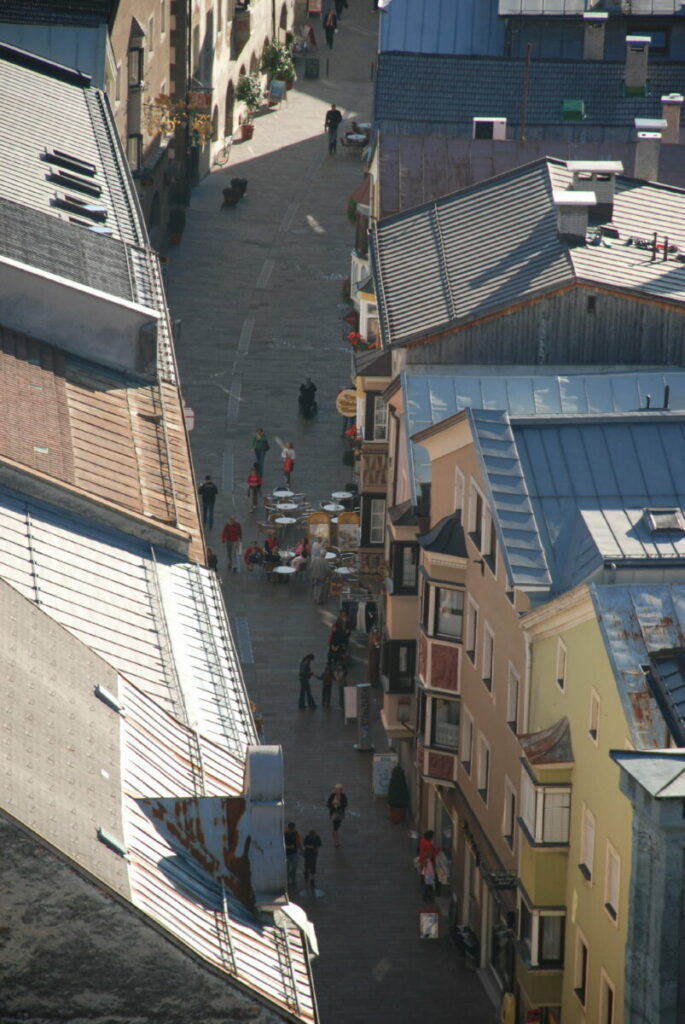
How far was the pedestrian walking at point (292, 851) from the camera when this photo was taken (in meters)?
56.9

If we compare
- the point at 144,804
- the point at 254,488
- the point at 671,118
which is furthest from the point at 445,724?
the point at 671,118

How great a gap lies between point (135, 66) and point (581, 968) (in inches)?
2425

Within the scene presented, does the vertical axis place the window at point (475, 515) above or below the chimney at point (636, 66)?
below

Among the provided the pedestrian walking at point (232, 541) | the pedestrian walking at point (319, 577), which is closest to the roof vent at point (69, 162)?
the pedestrian walking at point (232, 541)

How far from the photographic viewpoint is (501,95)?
86.2 metres

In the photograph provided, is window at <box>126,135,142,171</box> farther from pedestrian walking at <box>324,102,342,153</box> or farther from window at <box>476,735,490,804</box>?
window at <box>476,735,490,804</box>

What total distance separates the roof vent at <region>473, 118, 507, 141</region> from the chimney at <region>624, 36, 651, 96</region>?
27.3 ft

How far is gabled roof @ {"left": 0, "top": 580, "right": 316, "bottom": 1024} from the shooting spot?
29.5 metres


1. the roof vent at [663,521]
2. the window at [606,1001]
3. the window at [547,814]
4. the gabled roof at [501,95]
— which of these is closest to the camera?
the window at [606,1001]

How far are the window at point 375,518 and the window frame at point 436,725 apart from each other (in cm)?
1225

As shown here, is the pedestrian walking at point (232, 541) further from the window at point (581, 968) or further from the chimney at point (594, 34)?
the window at point (581, 968)

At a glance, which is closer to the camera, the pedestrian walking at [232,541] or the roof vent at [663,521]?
the roof vent at [663,521]

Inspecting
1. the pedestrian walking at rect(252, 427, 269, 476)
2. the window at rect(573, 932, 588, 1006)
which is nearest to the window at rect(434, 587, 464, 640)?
the window at rect(573, 932, 588, 1006)

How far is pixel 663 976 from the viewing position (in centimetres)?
3859
